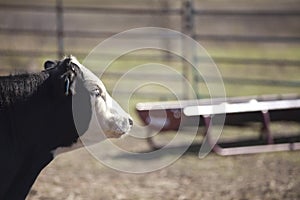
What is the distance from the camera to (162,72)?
39.0 ft

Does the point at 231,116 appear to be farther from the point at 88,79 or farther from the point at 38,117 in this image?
the point at 38,117

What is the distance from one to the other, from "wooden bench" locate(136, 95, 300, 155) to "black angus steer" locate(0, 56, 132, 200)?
2639 millimetres

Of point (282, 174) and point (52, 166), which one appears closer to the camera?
point (282, 174)

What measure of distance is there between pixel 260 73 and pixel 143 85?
12.3 feet

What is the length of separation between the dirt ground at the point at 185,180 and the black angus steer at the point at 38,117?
49.3 inches

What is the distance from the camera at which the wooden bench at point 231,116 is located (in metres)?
7.17

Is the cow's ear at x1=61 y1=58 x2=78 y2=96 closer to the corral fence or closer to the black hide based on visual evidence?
the black hide

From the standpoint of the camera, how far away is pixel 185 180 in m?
6.30

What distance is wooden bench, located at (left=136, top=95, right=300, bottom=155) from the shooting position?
7.17 metres

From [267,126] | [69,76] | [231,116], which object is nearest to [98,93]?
[69,76]

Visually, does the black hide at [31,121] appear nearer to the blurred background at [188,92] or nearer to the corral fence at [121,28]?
the blurred background at [188,92]

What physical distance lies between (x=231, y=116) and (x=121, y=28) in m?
14.1

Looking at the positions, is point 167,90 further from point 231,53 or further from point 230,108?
point 231,53

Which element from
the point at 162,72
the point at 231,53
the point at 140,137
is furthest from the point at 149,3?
the point at 140,137
